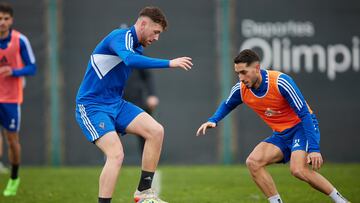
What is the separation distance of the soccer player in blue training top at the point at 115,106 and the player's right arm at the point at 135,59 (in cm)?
1

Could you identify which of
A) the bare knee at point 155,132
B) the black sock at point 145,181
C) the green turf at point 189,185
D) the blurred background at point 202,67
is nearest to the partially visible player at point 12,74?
the green turf at point 189,185

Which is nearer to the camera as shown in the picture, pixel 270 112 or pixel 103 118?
pixel 103 118

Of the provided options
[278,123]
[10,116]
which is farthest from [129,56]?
[10,116]

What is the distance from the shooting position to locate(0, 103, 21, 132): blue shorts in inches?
438

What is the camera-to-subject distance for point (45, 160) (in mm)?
15945

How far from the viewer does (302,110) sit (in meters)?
8.06

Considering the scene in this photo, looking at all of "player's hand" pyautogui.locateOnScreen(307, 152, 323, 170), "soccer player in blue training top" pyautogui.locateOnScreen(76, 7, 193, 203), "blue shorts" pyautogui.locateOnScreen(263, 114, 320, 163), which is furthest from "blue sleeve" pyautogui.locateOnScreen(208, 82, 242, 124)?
"player's hand" pyautogui.locateOnScreen(307, 152, 323, 170)

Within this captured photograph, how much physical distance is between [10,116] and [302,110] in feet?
16.4

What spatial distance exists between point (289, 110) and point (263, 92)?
0.41m

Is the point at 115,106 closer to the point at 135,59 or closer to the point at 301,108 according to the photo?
the point at 135,59

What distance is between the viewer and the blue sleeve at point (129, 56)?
7.49 m

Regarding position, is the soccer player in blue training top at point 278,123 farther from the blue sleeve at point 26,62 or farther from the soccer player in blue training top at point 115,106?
the blue sleeve at point 26,62

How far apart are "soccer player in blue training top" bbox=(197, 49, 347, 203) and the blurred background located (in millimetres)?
7210

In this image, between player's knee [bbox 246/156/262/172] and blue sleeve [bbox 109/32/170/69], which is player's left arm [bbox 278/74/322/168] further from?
blue sleeve [bbox 109/32/170/69]
